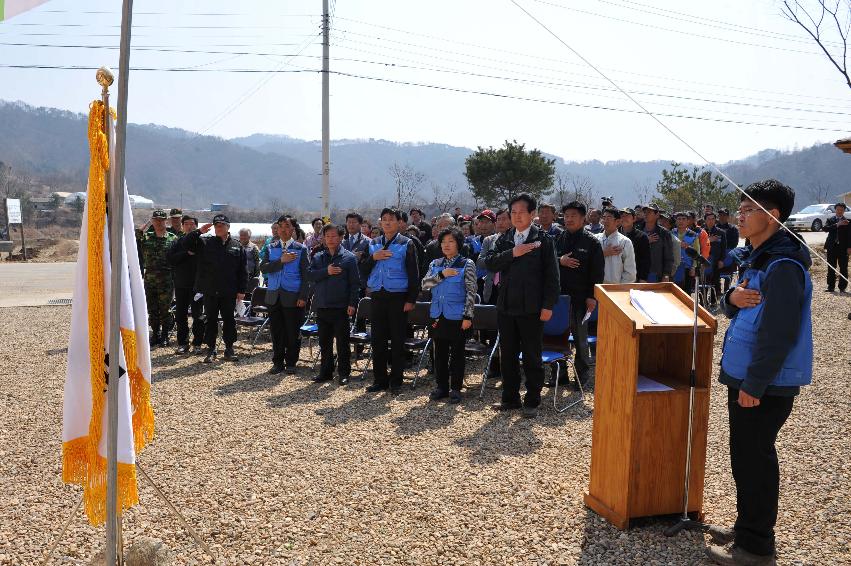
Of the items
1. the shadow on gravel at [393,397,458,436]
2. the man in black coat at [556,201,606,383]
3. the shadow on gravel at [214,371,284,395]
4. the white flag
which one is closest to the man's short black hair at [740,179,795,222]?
the white flag

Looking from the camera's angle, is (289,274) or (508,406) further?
(289,274)

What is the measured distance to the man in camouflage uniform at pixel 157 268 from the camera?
33.3ft

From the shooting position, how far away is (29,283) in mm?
20469

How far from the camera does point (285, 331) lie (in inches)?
348

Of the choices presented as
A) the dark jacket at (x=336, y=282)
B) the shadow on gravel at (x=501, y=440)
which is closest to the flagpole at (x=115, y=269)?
the shadow on gravel at (x=501, y=440)

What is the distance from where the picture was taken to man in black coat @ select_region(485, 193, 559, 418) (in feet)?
20.7

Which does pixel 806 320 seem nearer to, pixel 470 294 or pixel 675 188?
pixel 470 294

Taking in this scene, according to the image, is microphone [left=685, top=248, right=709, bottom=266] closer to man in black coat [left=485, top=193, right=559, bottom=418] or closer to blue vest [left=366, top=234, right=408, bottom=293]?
man in black coat [left=485, top=193, right=559, bottom=418]

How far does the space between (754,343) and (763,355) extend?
14cm

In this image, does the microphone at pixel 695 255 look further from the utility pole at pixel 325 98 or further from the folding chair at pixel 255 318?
the utility pole at pixel 325 98

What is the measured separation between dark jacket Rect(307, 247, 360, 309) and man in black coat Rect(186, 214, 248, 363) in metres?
1.77

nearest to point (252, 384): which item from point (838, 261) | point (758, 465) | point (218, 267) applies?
point (218, 267)

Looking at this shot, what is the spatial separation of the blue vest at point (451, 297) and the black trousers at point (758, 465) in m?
3.76

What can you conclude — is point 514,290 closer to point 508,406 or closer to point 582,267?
point 508,406
